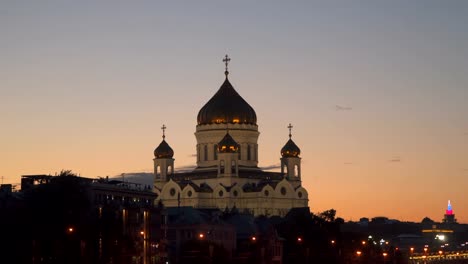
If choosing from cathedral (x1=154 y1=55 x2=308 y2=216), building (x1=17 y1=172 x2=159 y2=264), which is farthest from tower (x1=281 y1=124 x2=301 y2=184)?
building (x1=17 y1=172 x2=159 y2=264)

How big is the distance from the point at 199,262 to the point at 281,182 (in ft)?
206

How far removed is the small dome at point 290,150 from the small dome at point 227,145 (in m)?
12.3

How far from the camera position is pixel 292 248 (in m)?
155

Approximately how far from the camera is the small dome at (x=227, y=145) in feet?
597

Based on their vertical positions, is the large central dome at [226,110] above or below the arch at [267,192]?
above

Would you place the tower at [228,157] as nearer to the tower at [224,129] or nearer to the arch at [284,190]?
the tower at [224,129]

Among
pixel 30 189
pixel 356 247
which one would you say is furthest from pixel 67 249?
pixel 356 247

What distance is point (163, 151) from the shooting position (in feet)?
630

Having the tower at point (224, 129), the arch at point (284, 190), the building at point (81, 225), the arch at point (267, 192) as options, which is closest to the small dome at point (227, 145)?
the tower at point (224, 129)

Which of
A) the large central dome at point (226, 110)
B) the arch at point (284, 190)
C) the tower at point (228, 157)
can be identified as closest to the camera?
the tower at point (228, 157)

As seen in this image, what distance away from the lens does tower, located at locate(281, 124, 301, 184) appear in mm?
193500

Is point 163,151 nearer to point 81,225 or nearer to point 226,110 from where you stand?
point 226,110

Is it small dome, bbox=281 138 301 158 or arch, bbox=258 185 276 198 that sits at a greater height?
Answer: small dome, bbox=281 138 301 158

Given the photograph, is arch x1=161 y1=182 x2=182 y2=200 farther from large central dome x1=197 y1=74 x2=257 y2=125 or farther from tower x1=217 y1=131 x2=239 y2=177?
large central dome x1=197 y1=74 x2=257 y2=125
